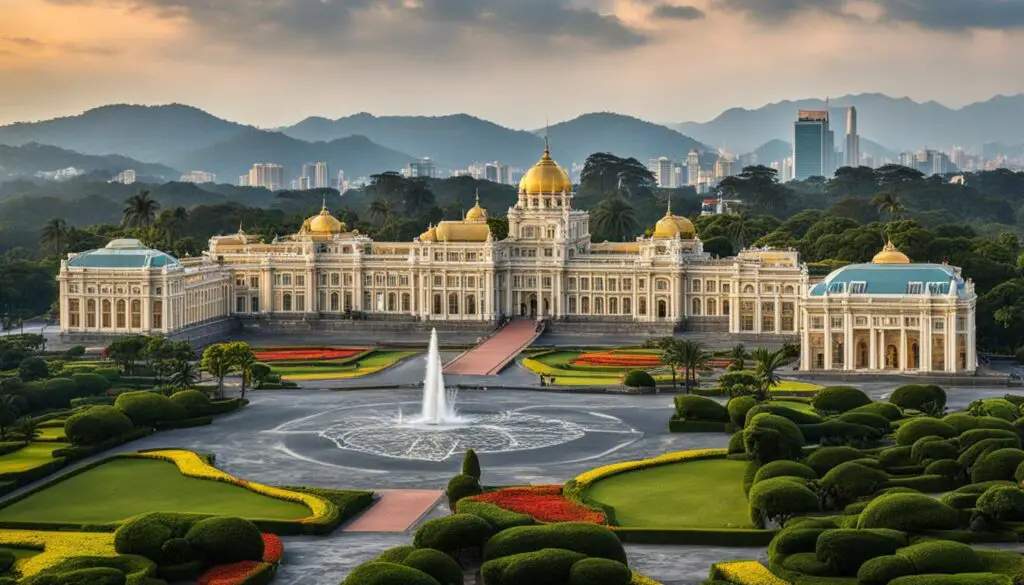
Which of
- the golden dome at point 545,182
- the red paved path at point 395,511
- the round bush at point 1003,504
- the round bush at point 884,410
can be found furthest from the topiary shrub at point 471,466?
the golden dome at point 545,182

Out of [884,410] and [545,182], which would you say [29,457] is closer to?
[884,410]

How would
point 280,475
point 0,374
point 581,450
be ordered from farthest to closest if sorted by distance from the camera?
point 0,374, point 581,450, point 280,475

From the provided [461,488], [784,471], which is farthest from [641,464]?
[461,488]

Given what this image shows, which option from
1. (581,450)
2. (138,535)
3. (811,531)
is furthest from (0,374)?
(811,531)

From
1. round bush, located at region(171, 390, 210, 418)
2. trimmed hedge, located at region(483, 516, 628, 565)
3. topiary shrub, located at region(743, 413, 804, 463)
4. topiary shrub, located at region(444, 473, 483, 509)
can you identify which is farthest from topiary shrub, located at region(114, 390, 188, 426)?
trimmed hedge, located at region(483, 516, 628, 565)

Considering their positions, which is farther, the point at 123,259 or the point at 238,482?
the point at 123,259

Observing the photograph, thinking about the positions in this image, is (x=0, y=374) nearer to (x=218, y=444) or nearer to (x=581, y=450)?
(x=218, y=444)
